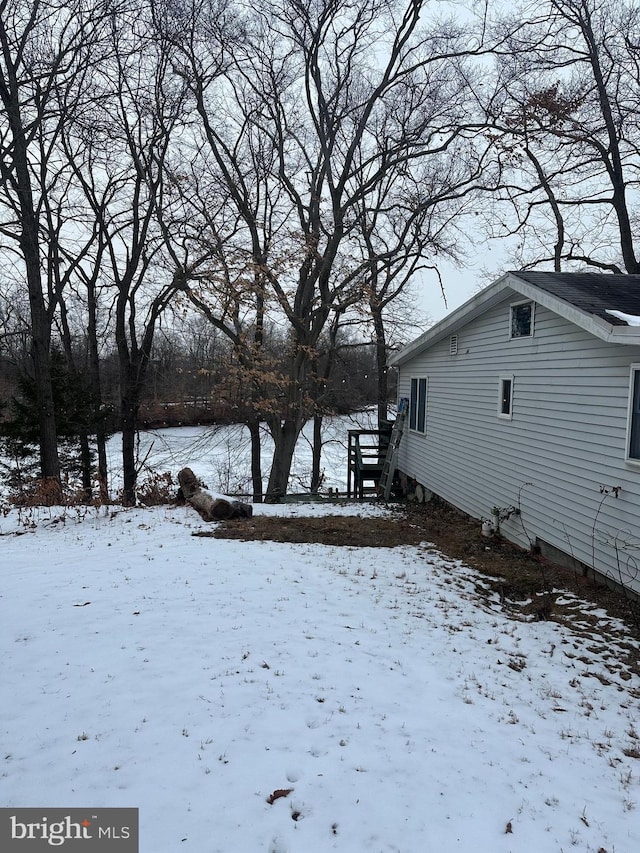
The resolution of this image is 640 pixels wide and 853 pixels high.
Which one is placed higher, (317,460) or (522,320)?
(522,320)

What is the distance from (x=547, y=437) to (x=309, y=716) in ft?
17.1

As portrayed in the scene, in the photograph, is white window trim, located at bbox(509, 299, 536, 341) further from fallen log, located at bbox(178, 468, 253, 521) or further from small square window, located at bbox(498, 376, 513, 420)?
fallen log, located at bbox(178, 468, 253, 521)

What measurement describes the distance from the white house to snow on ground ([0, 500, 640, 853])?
5.37ft

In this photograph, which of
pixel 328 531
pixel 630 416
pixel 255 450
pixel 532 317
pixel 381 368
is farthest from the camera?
pixel 381 368

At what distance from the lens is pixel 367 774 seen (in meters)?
2.86

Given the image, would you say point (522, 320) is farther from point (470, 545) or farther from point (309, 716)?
point (309, 716)

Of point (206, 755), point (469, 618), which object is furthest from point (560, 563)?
point (206, 755)

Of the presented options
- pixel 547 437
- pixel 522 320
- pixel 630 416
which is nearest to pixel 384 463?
→ pixel 522 320

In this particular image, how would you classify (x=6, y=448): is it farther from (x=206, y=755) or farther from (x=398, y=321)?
(x=206, y=755)

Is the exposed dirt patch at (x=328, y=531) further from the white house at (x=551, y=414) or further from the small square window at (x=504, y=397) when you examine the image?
the small square window at (x=504, y=397)

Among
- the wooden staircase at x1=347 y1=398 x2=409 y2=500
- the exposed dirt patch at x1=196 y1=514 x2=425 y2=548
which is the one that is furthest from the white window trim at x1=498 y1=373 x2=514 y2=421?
the wooden staircase at x1=347 y1=398 x2=409 y2=500

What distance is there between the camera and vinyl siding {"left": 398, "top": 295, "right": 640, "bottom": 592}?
18.7 ft

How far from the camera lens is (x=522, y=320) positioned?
7.82 metres

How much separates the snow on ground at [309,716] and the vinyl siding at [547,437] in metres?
1.64
